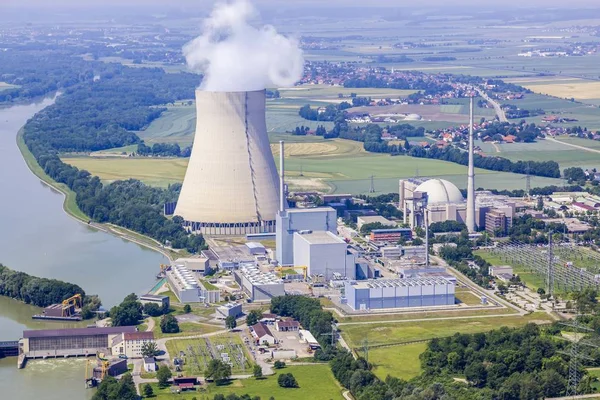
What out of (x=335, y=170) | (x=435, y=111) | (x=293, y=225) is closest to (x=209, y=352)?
(x=293, y=225)

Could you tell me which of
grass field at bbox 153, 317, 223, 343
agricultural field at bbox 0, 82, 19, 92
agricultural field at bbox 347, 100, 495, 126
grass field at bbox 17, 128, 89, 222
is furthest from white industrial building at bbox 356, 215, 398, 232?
agricultural field at bbox 0, 82, 19, 92

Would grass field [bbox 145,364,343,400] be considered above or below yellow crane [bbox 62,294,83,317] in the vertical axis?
below

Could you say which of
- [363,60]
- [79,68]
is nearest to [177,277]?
[79,68]

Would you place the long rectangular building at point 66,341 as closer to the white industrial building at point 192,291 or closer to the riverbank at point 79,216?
the white industrial building at point 192,291

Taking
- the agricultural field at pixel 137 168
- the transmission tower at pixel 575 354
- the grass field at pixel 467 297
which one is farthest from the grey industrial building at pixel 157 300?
the agricultural field at pixel 137 168

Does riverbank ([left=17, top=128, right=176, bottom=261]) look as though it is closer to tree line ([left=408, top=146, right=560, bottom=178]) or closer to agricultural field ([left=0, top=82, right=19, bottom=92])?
tree line ([left=408, top=146, right=560, bottom=178])

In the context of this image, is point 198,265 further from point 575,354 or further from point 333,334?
point 575,354

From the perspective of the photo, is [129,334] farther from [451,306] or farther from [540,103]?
[540,103]
